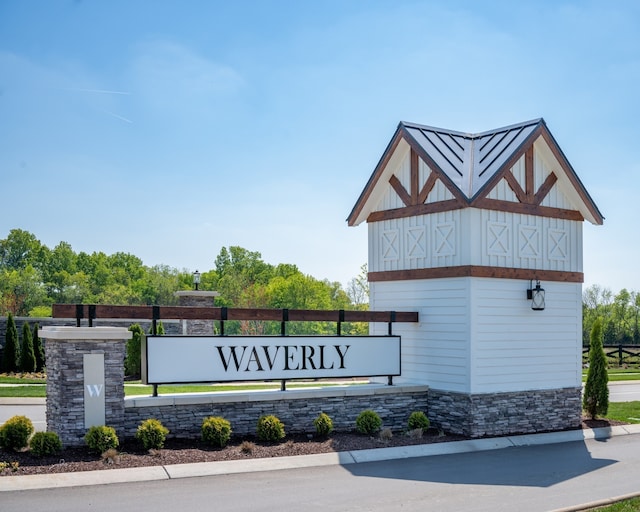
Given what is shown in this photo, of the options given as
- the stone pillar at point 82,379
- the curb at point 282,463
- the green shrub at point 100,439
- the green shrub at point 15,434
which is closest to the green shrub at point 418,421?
the curb at point 282,463

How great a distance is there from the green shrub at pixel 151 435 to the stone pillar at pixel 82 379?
534 mm

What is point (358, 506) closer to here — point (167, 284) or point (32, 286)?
point (32, 286)

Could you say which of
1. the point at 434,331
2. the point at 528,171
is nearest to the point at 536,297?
the point at 434,331

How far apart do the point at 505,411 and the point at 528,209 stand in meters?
4.63

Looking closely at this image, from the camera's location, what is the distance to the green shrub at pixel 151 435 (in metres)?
12.7

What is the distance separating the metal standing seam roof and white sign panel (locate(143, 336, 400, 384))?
394 centimetres

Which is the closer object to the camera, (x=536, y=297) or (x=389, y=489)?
(x=389, y=489)

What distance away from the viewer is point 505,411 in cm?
1647

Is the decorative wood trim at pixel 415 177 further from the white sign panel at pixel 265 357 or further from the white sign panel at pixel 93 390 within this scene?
the white sign panel at pixel 93 390

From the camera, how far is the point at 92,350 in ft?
42.1

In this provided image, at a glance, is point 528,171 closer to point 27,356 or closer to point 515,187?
point 515,187

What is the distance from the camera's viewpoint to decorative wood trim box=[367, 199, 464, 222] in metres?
16.6

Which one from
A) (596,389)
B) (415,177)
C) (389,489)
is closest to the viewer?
(389,489)

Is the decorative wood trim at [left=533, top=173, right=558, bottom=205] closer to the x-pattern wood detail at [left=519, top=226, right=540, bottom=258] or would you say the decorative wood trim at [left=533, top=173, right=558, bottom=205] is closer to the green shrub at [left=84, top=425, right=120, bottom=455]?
the x-pattern wood detail at [left=519, top=226, right=540, bottom=258]
